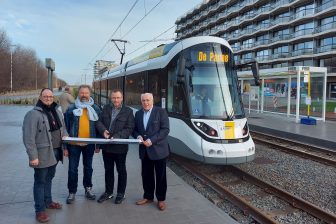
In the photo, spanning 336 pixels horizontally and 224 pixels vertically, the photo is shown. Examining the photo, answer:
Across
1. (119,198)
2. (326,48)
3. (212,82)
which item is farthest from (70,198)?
(326,48)

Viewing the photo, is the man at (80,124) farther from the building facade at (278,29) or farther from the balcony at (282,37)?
the balcony at (282,37)

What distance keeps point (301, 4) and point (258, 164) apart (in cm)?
5567

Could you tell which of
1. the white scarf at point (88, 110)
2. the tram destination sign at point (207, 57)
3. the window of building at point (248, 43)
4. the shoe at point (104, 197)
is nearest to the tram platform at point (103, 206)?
the shoe at point (104, 197)

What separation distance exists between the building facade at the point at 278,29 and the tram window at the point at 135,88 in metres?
29.6

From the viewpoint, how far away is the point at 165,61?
8.86 meters

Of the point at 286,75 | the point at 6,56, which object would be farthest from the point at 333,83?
the point at 6,56

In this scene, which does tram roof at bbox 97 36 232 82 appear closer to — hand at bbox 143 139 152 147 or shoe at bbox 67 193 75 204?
hand at bbox 143 139 152 147

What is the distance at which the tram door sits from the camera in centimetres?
880

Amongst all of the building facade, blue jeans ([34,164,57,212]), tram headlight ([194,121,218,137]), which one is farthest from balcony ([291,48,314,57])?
blue jeans ([34,164,57,212])

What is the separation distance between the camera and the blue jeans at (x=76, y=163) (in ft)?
17.4

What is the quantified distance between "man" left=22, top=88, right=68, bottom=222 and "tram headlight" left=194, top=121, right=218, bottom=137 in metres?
3.34

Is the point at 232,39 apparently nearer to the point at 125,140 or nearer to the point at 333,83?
the point at 333,83

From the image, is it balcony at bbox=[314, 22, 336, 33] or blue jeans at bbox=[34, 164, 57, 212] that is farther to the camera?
balcony at bbox=[314, 22, 336, 33]

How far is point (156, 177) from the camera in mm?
5434
